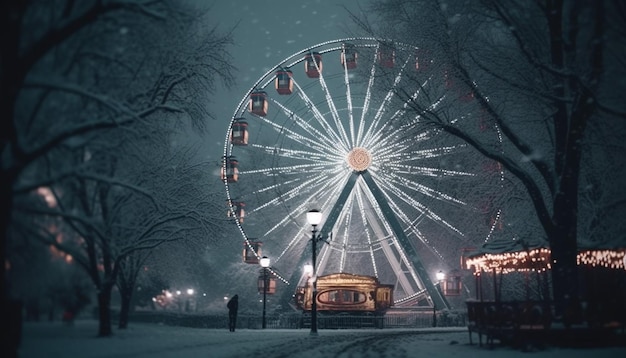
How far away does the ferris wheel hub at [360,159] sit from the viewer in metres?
29.4

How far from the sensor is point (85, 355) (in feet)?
32.5

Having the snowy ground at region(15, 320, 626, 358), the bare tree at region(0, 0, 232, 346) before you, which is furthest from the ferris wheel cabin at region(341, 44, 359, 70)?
the snowy ground at region(15, 320, 626, 358)

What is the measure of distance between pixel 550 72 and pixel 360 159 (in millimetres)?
16270

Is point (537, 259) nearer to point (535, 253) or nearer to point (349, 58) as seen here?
point (535, 253)

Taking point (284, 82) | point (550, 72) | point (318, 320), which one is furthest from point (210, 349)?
point (284, 82)

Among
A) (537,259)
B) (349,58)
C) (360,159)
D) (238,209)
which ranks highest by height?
(349,58)

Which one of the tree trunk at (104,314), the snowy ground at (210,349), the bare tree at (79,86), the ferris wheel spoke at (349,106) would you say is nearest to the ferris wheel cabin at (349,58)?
the ferris wheel spoke at (349,106)

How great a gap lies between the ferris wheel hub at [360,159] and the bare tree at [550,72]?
40.8 ft

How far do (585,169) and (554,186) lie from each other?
4.43 m

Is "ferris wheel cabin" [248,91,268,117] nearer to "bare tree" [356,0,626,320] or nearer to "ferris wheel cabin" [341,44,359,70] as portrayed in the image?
"ferris wheel cabin" [341,44,359,70]

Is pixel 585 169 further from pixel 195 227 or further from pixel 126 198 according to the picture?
pixel 126 198

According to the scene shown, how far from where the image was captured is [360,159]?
2947 cm

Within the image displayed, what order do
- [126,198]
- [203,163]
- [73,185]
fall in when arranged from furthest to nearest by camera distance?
1. [203,163]
2. [126,198]
3. [73,185]

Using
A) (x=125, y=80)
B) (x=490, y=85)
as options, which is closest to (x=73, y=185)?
(x=125, y=80)
